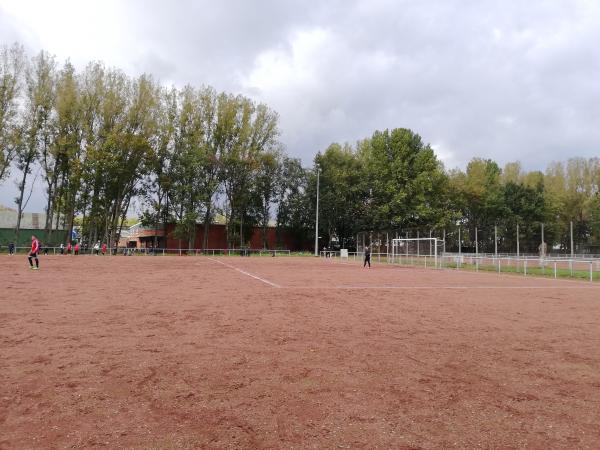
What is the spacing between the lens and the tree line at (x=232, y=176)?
141 feet

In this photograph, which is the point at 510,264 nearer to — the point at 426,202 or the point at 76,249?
the point at 426,202

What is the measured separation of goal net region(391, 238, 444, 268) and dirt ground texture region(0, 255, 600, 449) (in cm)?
2259

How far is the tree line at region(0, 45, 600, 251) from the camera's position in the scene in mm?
42875

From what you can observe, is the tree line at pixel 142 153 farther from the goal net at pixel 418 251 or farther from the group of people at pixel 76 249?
the goal net at pixel 418 251

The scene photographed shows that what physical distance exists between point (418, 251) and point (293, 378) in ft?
100

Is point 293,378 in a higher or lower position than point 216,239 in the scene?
lower

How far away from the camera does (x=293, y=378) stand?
4.85 meters

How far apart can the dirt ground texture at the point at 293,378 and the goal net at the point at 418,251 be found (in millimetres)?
22595

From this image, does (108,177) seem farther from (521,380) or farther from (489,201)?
(489,201)

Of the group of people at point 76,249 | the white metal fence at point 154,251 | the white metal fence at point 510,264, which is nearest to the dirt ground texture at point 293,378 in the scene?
the white metal fence at point 510,264

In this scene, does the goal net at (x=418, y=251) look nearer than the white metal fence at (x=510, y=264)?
No

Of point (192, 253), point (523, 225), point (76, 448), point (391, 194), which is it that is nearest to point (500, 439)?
point (76, 448)

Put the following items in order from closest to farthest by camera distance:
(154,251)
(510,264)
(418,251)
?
1. (510,264)
2. (418,251)
3. (154,251)

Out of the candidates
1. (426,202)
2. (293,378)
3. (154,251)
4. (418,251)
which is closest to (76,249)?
(154,251)
